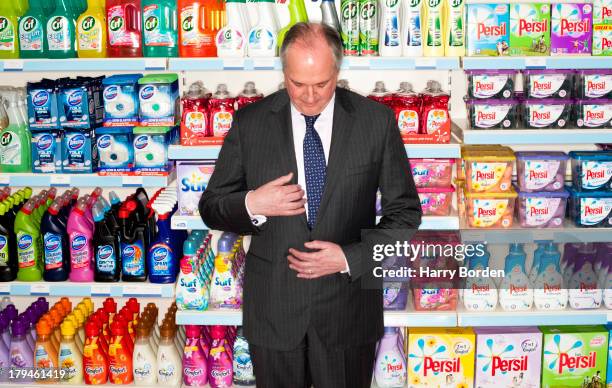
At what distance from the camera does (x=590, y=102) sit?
342 centimetres

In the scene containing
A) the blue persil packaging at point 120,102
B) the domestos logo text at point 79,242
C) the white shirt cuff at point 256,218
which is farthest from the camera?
the domestos logo text at point 79,242

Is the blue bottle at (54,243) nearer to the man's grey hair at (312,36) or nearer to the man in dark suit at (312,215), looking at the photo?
the man in dark suit at (312,215)

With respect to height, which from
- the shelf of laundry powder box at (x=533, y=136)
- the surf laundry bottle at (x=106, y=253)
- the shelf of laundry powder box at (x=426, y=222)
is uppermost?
the shelf of laundry powder box at (x=533, y=136)

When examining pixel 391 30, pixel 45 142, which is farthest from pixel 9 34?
pixel 391 30

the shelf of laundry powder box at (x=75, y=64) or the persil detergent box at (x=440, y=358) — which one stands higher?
the shelf of laundry powder box at (x=75, y=64)

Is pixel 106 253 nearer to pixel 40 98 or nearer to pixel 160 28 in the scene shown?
pixel 40 98

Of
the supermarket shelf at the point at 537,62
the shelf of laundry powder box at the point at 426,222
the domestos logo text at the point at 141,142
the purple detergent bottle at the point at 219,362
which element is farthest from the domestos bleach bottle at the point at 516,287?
the domestos logo text at the point at 141,142

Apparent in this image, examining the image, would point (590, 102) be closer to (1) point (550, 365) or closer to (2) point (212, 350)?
(1) point (550, 365)

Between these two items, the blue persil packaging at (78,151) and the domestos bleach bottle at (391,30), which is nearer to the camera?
the domestos bleach bottle at (391,30)

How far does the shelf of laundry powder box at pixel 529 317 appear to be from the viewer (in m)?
3.56

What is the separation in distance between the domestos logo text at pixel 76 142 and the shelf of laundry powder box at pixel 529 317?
190 cm

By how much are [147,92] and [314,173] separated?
1265 millimetres

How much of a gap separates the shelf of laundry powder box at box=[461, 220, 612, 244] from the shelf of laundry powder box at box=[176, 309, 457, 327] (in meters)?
0.40

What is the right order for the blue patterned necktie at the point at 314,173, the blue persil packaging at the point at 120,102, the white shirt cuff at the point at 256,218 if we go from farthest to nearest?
the blue persil packaging at the point at 120,102
the blue patterned necktie at the point at 314,173
the white shirt cuff at the point at 256,218
